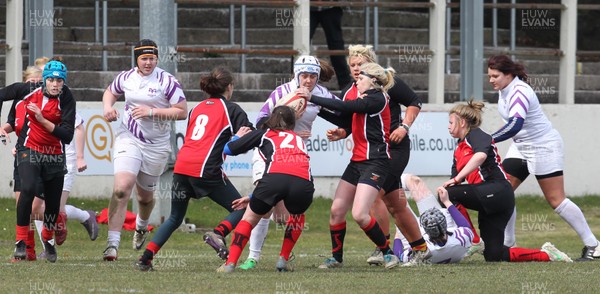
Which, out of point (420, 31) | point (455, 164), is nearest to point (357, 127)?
point (455, 164)

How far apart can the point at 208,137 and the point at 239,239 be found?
39.1 inches

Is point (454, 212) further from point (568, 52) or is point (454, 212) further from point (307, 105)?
point (568, 52)

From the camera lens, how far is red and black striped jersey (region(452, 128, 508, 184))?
11961 millimetres

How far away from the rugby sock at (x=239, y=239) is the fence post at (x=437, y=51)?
9923 millimetres

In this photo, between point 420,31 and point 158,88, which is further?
point 420,31

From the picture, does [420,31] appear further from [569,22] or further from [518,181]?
[518,181]

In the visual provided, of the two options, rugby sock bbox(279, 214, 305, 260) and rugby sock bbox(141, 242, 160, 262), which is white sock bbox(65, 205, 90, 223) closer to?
rugby sock bbox(141, 242, 160, 262)

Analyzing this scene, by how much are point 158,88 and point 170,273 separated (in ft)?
7.27

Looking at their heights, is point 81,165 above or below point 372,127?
below

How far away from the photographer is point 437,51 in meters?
20.1

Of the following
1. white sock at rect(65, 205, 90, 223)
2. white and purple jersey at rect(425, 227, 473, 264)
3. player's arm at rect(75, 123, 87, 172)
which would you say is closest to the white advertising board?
white sock at rect(65, 205, 90, 223)

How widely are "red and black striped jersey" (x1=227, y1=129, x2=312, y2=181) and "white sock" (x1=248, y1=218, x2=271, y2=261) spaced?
0.90m

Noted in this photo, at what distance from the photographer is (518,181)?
Result: 12930 millimetres

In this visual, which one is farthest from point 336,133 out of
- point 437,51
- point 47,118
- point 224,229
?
point 437,51
